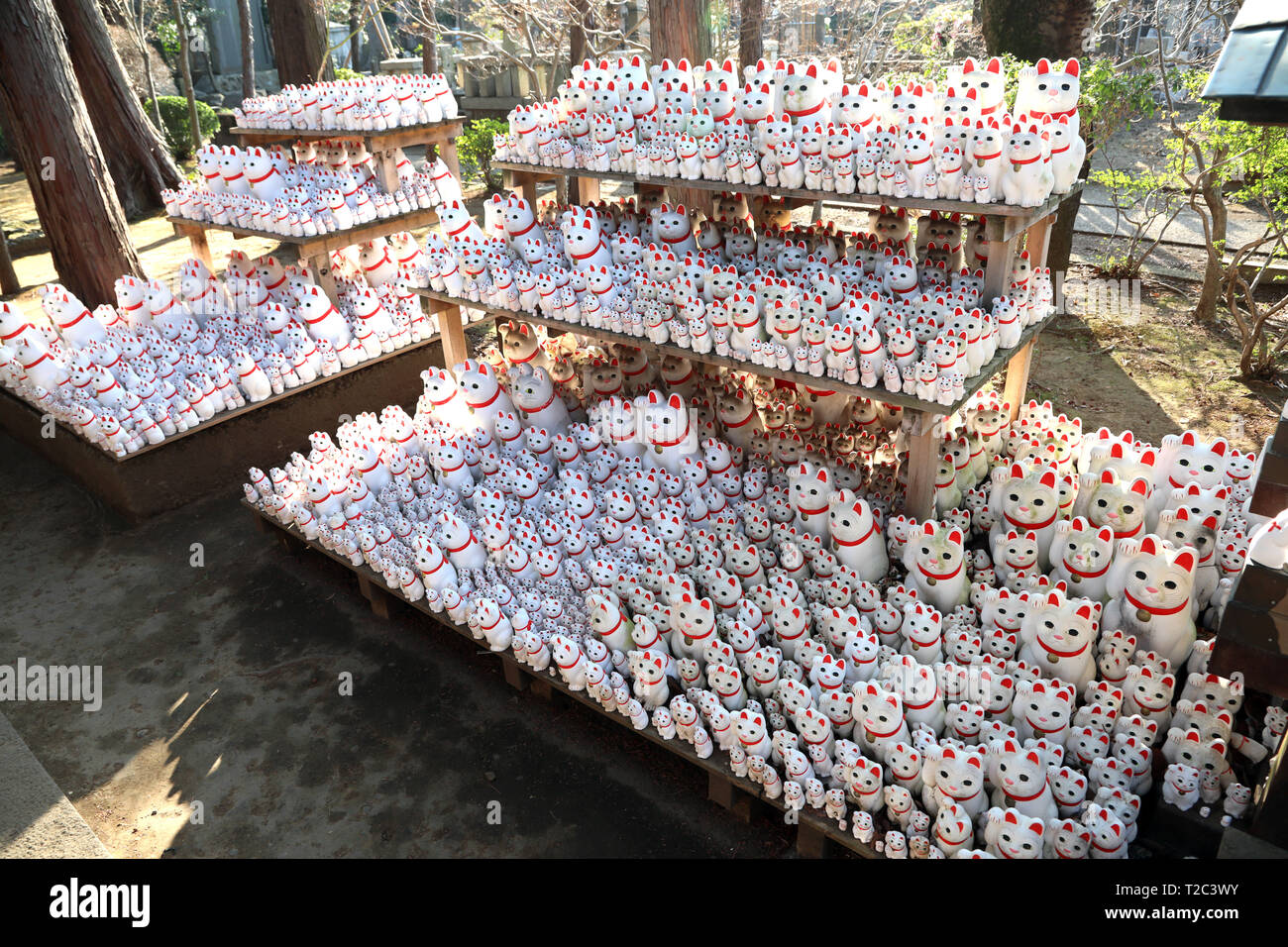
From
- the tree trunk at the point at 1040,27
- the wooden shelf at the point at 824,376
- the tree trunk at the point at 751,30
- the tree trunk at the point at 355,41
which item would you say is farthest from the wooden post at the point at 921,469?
the tree trunk at the point at 355,41

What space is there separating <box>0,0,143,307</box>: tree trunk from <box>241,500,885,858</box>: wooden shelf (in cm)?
415

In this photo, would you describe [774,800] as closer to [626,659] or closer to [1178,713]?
[626,659]

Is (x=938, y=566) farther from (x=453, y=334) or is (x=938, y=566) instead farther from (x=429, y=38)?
(x=429, y=38)

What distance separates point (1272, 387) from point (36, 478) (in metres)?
8.68

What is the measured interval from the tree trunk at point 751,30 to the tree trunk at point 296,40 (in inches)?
194

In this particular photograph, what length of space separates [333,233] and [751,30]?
7.01 m

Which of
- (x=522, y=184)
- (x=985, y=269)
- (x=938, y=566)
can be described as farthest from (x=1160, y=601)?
(x=522, y=184)

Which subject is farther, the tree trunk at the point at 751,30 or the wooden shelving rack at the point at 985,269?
the tree trunk at the point at 751,30

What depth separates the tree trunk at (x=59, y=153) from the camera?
654 centimetres

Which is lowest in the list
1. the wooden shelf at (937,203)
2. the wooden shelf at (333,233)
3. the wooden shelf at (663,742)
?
the wooden shelf at (663,742)

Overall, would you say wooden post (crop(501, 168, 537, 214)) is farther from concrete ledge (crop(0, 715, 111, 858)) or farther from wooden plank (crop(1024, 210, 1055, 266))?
concrete ledge (crop(0, 715, 111, 858))

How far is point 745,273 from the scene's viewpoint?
4184mm

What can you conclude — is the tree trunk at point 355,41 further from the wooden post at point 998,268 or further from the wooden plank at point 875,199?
the wooden post at point 998,268

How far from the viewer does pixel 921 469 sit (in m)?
3.70
